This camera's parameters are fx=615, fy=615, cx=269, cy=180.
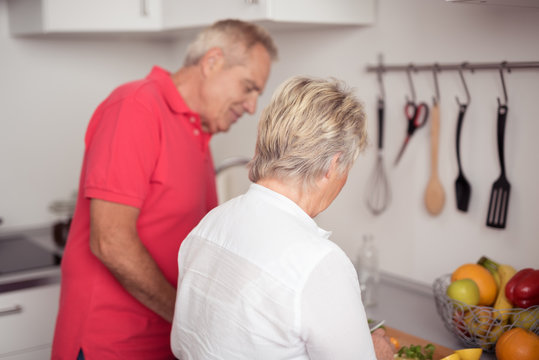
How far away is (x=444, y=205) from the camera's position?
1689mm

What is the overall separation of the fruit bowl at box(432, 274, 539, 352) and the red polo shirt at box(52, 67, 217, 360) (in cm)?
65

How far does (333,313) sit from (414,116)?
970 millimetres

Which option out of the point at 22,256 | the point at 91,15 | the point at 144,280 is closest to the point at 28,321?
the point at 22,256

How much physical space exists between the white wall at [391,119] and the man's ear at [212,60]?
552 mm

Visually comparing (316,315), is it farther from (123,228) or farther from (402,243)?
(402,243)

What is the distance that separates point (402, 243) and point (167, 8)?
3.51 feet

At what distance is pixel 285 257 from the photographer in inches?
34.9

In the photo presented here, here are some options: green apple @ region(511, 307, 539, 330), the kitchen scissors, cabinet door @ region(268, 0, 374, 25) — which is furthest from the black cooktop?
green apple @ region(511, 307, 539, 330)

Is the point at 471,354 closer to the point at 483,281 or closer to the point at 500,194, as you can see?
the point at 483,281

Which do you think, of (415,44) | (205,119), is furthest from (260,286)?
(415,44)

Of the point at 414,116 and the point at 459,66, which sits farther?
the point at 414,116

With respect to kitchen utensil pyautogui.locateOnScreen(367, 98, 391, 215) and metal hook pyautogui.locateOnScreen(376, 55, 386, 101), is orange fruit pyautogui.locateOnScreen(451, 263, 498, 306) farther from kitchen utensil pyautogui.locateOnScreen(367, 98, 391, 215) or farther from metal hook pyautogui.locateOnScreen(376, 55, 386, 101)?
metal hook pyautogui.locateOnScreen(376, 55, 386, 101)

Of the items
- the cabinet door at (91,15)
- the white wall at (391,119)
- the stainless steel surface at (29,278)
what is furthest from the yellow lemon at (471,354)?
the cabinet door at (91,15)

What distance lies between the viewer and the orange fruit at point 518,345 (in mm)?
1162
